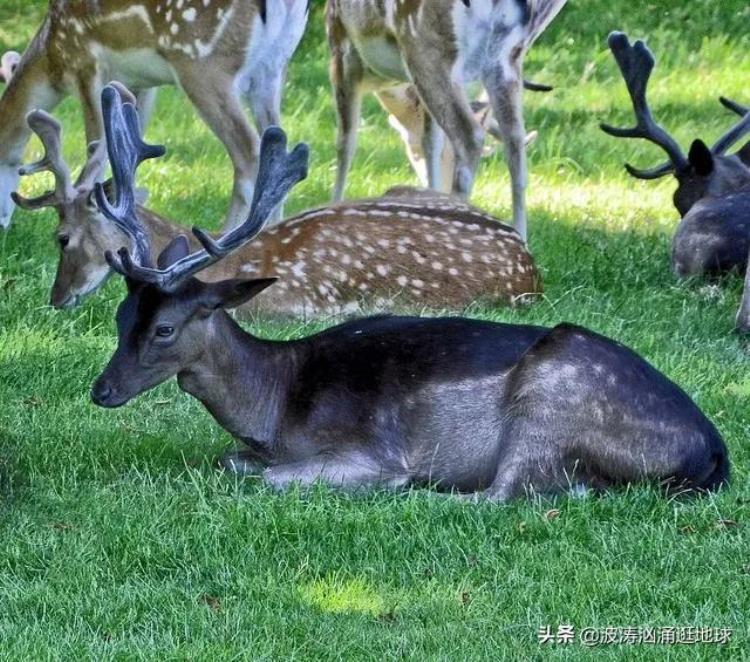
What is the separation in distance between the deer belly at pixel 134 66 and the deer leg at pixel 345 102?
1128 millimetres

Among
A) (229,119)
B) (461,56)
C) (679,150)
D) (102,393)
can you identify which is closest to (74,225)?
(229,119)

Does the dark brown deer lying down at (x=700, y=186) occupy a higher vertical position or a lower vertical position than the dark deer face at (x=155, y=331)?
lower

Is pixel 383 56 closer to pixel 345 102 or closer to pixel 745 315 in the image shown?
pixel 345 102

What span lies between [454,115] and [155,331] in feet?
13.5

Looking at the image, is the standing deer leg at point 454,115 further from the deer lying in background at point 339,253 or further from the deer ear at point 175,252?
the deer ear at point 175,252

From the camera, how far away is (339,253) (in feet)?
28.0

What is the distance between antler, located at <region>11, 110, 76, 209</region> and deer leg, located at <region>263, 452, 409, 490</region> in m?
2.97

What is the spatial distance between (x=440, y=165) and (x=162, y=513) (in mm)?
5782

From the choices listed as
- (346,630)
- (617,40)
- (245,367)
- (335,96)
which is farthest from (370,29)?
(346,630)


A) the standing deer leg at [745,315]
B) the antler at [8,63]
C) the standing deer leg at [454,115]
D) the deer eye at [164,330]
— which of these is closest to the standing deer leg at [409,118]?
the standing deer leg at [454,115]

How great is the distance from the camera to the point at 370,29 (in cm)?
1021

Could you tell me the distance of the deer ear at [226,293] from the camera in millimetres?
5879

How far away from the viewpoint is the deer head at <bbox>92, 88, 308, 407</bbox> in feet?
19.1

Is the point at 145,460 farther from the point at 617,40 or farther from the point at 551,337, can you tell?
the point at 617,40
